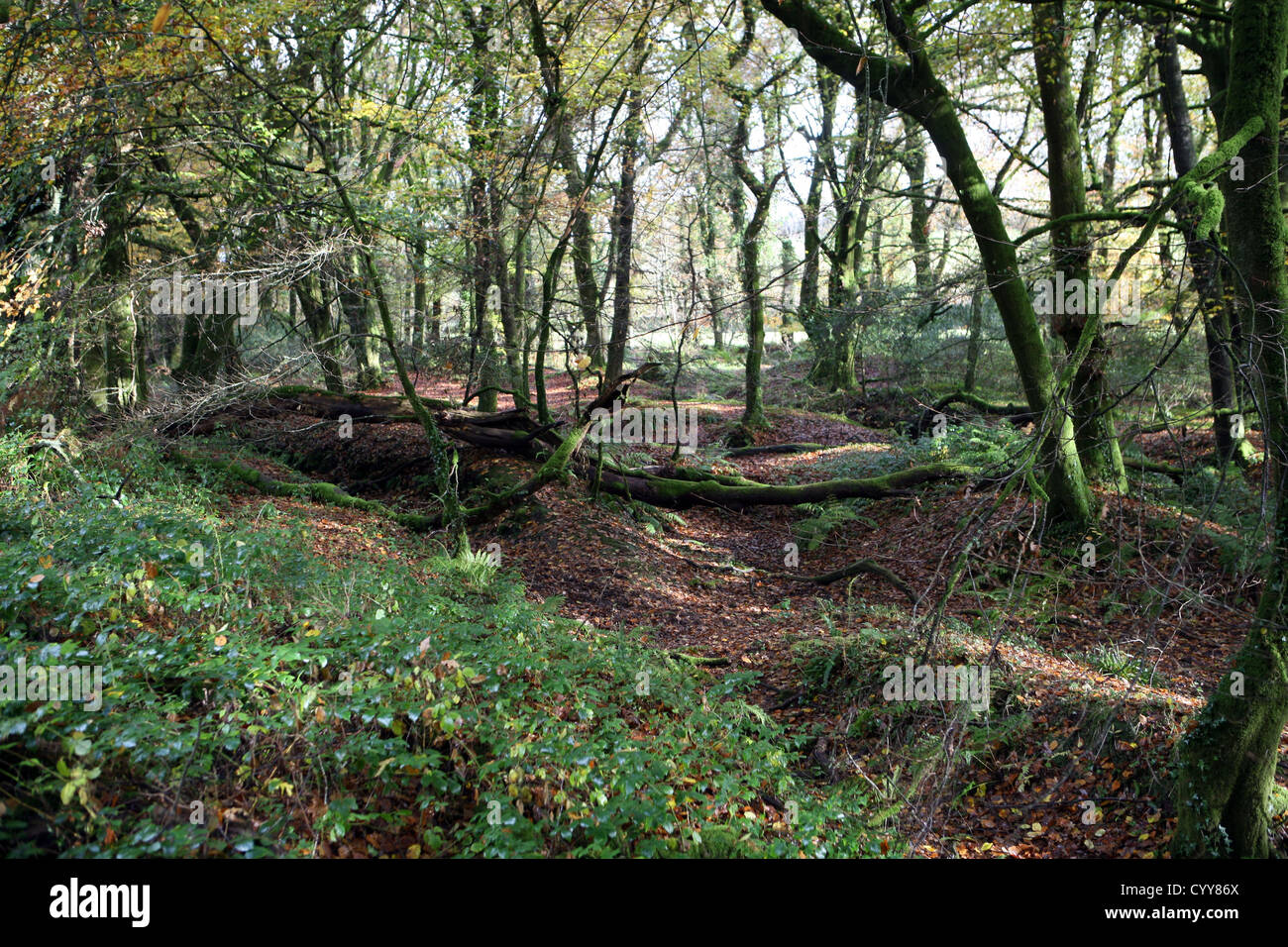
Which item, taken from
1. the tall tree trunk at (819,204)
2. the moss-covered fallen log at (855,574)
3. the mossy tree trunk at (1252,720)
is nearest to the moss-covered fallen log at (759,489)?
the moss-covered fallen log at (855,574)

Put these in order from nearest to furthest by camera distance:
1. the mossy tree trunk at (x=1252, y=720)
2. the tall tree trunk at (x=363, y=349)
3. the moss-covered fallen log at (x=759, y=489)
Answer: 1. the mossy tree trunk at (x=1252, y=720)
2. the moss-covered fallen log at (x=759, y=489)
3. the tall tree trunk at (x=363, y=349)

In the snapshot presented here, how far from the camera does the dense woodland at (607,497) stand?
3684 mm

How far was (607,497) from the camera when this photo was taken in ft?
36.3

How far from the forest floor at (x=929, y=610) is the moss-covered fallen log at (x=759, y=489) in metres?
0.22

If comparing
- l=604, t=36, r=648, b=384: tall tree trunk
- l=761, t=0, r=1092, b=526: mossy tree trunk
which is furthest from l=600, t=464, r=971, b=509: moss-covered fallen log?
l=761, t=0, r=1092, b=526: mossy tree trunk

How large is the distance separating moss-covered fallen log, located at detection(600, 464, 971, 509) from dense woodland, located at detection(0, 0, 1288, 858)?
6cm

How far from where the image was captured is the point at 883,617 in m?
7.38

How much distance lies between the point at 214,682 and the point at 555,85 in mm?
7715

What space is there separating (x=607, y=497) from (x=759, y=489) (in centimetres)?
235

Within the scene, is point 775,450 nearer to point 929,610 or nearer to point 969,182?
point 969,182

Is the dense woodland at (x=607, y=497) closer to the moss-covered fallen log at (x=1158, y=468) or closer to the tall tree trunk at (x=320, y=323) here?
the moss-covered fallen log at (x=1158, y=468)
